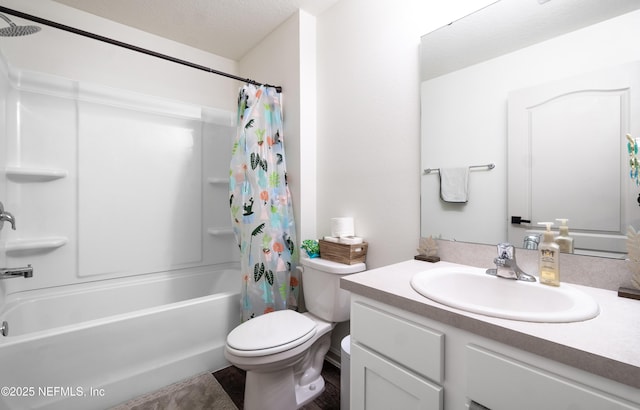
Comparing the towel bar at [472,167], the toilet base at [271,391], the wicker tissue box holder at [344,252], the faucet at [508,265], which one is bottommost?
the toilet base at [271,391]

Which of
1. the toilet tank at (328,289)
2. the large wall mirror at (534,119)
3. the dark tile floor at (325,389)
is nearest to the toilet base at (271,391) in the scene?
the dark tile floor at (325,389)

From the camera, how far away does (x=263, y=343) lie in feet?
4.10

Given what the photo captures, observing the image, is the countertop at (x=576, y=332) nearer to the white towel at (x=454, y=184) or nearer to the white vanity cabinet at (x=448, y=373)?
the white vanity cabinet at (x=448, y=373)

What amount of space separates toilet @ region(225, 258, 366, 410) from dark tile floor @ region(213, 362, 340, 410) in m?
0.05

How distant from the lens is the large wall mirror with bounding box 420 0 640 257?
89 centimetres

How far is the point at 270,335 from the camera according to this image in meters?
1.32

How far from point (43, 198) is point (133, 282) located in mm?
820

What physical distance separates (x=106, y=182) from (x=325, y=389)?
2.11 m

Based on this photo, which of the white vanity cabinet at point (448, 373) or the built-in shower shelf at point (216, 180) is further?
the built-in shower shelf at point (216, 180)

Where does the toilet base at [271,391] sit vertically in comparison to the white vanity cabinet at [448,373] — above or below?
below

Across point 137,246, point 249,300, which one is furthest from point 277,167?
point 137,246

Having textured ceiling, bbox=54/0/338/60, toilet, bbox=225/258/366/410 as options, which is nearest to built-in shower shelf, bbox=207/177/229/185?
textured ceiling, bbox=54/0/338/60

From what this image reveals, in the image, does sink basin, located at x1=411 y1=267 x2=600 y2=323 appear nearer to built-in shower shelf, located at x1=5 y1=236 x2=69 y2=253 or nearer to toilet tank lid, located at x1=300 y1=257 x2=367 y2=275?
toilet tank lid, located at x1=300 y1=257 x2=367 y2=275

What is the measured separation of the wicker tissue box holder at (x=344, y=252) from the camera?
158 cm
